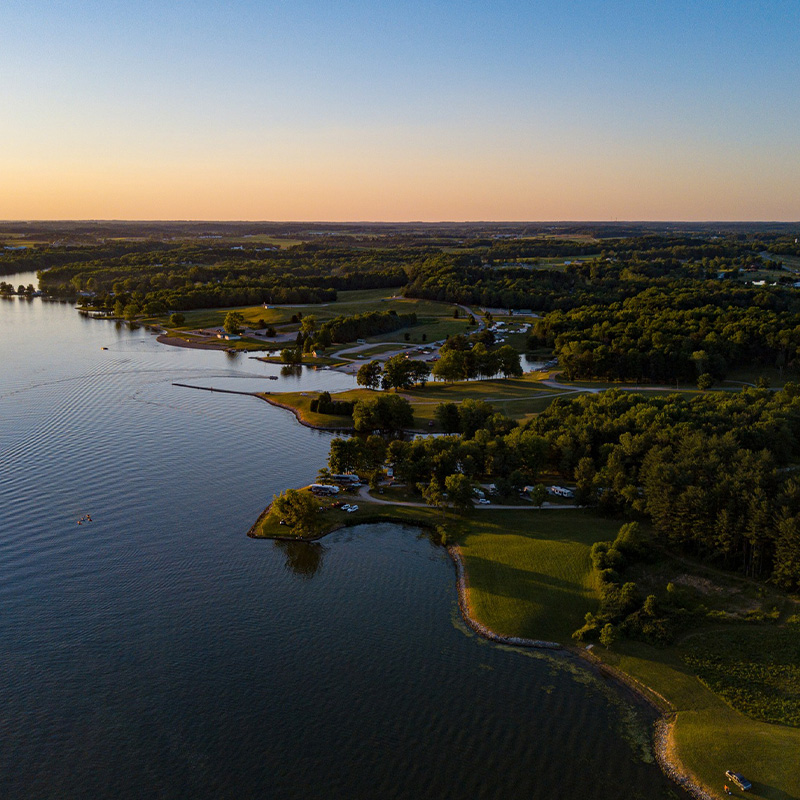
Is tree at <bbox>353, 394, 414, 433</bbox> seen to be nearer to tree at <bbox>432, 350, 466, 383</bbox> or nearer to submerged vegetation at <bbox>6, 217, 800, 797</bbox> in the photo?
submerged vegetation at <bbox>6, 217, 800, 797</bbox>

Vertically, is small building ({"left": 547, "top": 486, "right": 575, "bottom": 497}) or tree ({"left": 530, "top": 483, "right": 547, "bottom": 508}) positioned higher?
tree ({"left": 530, "top": 483, "right": 547, "bottom": 508})

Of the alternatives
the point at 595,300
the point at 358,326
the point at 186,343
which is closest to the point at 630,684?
the point at 358,326

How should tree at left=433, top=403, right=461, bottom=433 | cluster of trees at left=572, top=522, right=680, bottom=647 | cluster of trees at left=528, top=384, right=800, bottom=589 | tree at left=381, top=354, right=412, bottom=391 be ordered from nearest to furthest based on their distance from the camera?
cluster of trees at left=572, top=522, right=680, bottom=647 < cluster of trees at left=528, top=384, right=800, bottom=589 < tree at left=433, top=403, right=461, bottom=433 < tree at left=381, top=354, right=412, bottom=391

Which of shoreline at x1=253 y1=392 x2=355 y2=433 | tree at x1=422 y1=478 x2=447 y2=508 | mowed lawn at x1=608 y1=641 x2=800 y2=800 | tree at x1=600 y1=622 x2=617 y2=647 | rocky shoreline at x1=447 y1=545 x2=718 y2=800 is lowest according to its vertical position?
rocky shoreline at x1=447 y1=545 x2=718 y2=800

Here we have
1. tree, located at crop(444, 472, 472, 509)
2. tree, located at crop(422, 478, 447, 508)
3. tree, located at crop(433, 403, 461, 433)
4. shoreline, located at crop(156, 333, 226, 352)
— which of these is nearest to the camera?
tree, located at crop(444, 472, 472, 509)

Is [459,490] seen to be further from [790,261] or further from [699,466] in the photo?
[790,261]

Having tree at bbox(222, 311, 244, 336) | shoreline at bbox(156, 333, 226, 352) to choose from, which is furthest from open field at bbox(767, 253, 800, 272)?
shoreline at bbox(156, 333, 226, 352)

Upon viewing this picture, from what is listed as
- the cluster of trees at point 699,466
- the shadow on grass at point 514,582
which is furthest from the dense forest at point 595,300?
the shadow on grass at point 514,582

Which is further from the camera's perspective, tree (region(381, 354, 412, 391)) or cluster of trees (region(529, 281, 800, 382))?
cluster of trees (region(529, 281, 800, 382))

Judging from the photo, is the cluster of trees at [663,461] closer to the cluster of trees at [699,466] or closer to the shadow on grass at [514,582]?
the cluster of trees at [699,466]
